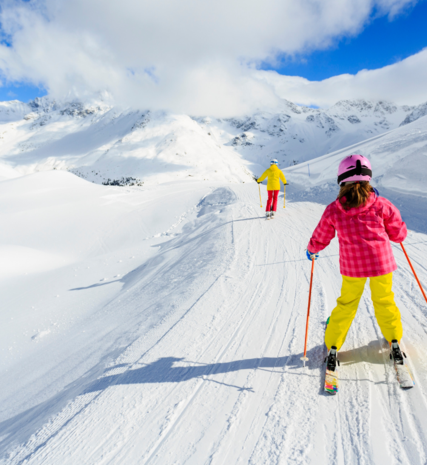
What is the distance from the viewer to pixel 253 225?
26.1 feet

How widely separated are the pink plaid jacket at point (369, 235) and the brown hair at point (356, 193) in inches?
2.2

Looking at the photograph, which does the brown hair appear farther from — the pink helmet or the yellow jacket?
the yellow jacket

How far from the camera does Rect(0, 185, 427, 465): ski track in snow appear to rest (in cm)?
186

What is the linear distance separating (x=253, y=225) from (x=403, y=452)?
21.2ft

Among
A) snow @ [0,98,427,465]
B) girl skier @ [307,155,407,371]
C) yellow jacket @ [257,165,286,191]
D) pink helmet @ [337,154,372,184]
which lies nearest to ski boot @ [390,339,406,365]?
girl skier @ [307,155,407,371]

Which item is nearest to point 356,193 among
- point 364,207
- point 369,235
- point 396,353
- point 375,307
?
point 364,207

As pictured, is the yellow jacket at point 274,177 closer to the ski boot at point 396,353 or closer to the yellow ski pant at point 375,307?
the yellow ski pant at point 375,307

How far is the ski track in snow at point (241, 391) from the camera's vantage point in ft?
6.09

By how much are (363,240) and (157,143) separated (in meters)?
84.5

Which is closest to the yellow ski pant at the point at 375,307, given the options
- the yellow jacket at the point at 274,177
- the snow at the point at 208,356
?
the snow at the point at 208,356

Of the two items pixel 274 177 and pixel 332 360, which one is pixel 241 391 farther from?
pixel 274 177

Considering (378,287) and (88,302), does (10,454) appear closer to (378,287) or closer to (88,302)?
(378,287)

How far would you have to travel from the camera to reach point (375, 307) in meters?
2.44

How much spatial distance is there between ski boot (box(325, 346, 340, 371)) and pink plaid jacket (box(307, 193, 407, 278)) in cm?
73
